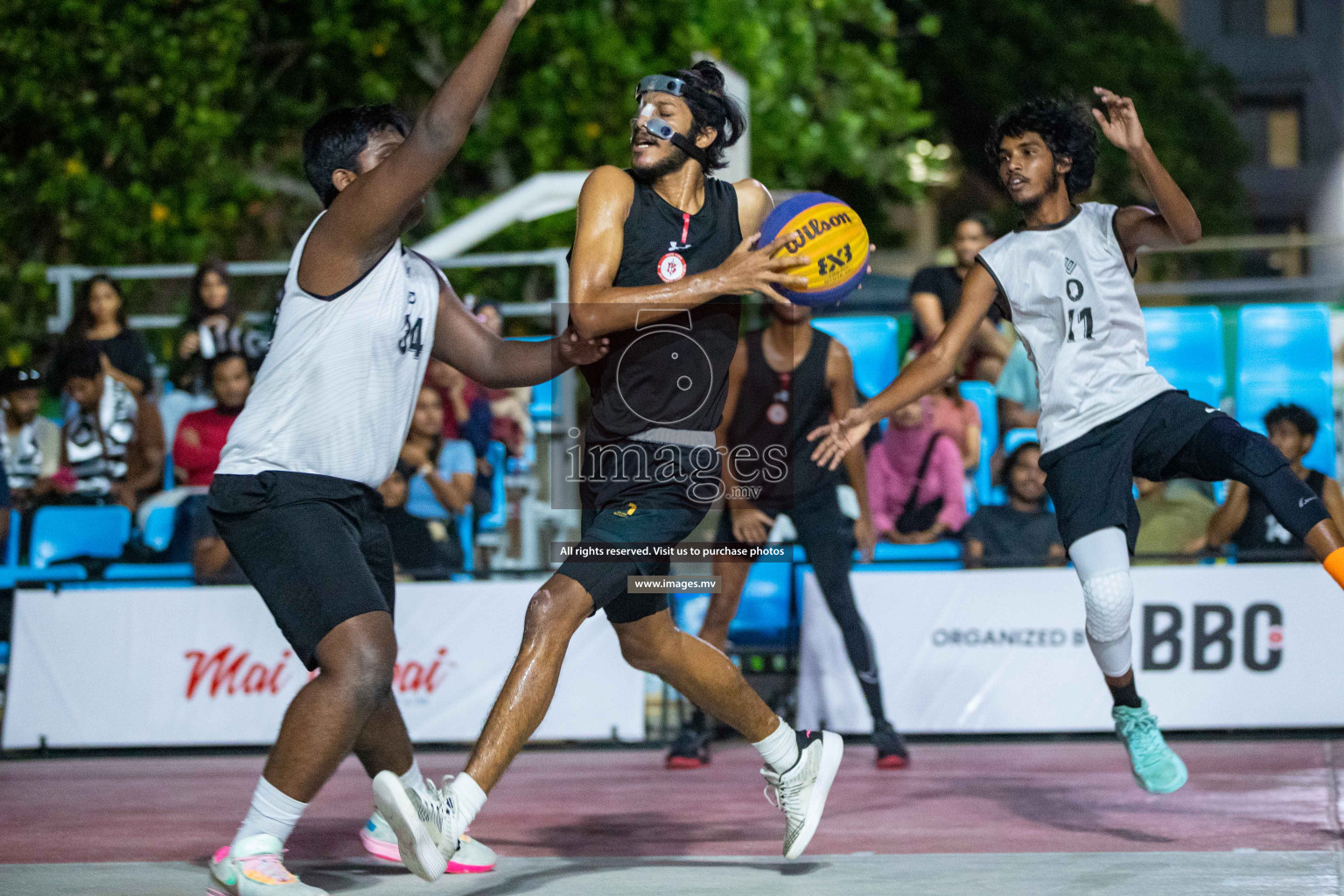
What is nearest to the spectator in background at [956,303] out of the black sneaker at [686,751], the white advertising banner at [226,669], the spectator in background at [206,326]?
the white advertising banner at [226,669]

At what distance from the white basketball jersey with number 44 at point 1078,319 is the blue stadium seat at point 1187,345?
488 centimetres

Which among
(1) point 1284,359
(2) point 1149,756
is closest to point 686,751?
(2) point 1149,756

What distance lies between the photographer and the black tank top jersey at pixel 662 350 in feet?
15.7

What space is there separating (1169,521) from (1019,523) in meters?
0.94

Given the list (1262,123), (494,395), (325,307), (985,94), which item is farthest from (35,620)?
(1262,123)

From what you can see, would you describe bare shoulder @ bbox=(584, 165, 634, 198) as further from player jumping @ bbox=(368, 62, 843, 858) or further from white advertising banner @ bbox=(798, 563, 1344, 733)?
white advertising banner @ bbox=(798, 563, 1344, 733)

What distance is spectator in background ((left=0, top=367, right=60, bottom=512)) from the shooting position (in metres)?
10.3

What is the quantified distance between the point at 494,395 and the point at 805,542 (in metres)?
3.57

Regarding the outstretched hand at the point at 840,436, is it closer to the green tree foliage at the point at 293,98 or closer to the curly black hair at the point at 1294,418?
the curly black hair at the point at 1294,418

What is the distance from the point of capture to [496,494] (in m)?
10.3

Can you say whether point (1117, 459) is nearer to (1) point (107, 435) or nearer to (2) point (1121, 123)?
(2) point (1121, 123)

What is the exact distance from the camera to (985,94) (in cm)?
2717

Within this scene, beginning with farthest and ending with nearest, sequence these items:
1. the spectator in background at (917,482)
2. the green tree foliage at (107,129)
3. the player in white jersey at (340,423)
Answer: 1. the green tree foliage at (107,129)
2. the spectator in background at (917,482)
3. the player in white jersey at (340,423)

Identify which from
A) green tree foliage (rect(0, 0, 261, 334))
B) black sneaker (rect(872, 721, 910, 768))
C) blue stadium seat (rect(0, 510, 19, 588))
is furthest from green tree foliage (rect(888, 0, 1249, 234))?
black sneaker (rect(872, 721, 910, 768))
